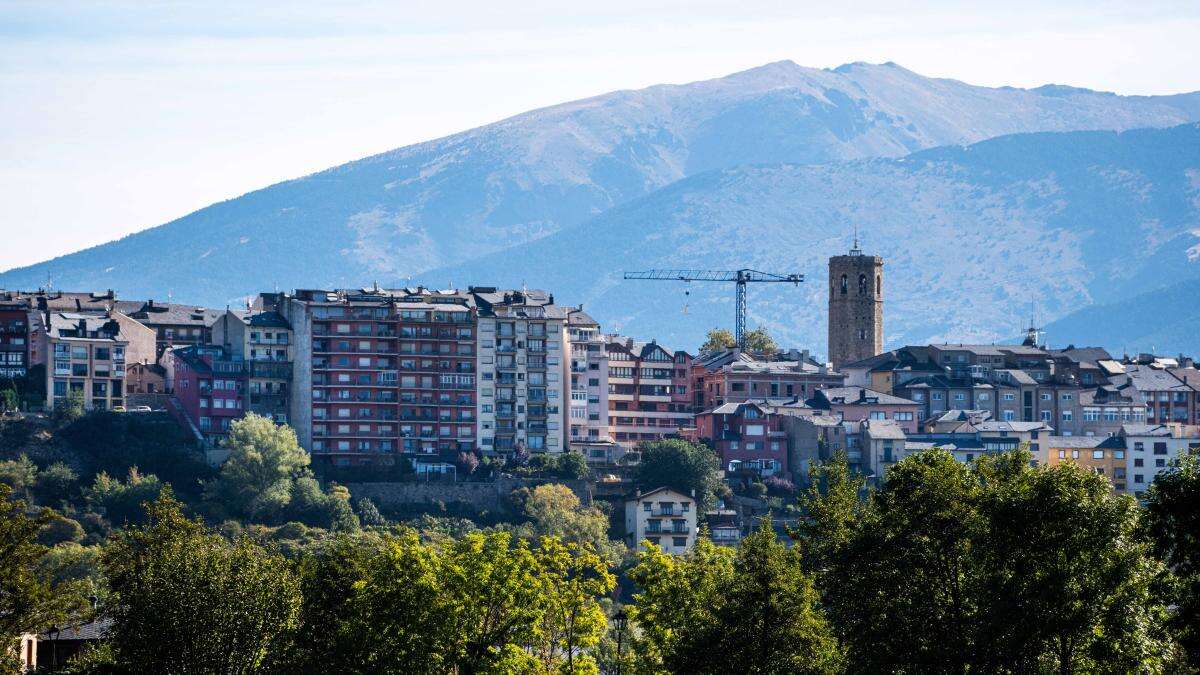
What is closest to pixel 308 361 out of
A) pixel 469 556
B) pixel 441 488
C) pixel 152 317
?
pixel 441 488

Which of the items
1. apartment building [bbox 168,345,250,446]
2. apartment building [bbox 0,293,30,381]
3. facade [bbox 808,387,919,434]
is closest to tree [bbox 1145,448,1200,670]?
apartment building [bbox 168,345,250,446]

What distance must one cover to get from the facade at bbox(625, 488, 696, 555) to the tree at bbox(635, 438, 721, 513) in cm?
235

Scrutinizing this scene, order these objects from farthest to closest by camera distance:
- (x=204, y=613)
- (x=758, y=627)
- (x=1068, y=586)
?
(x=204, y=613)
(x=758, y=627)
(x=1068, y=586)

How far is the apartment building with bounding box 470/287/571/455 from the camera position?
17650cm

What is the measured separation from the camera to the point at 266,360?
580 feet

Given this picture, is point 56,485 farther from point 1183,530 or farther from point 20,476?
point 1183,530

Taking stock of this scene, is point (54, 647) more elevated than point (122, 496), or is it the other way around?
point (122, 496)

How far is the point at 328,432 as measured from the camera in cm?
17188

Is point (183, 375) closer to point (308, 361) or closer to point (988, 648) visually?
point (308, 361)

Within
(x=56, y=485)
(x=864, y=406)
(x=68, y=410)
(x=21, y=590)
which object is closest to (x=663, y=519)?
(x=864, y=406)

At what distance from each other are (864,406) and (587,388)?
21.9 m

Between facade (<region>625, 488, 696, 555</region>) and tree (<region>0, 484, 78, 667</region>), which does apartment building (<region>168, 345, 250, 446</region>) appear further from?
tree (<region>0, 484, 78, 667</region>)

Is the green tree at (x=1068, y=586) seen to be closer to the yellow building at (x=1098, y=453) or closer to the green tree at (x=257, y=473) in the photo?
the green tree at (x=257, y=473)

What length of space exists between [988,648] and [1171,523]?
14412 millimetres
